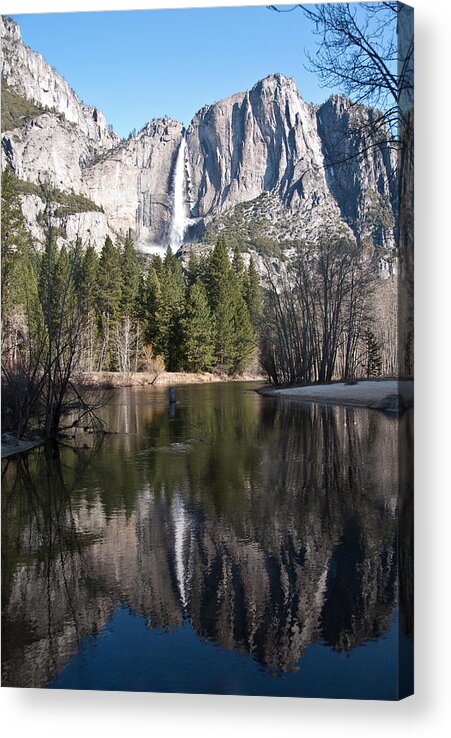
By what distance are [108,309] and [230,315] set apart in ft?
3.04

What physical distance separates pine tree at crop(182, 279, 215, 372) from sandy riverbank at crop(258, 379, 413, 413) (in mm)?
517

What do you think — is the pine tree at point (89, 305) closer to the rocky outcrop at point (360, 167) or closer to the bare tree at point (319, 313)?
the bare tree at point (319, 313)

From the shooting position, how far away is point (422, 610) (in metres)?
3.04

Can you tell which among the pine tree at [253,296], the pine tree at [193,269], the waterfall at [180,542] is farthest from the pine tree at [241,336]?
the waterfall at [180,542]

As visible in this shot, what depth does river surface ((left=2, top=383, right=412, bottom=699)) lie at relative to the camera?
9.25ft

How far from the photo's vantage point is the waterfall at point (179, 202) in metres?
4.33

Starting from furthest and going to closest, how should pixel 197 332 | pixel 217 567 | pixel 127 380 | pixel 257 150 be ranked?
pixel 127 380 < pixel 197 332 < pixel 257 150 < pixel 217 567

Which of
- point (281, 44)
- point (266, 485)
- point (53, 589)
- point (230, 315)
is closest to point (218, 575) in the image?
point (53, 589)

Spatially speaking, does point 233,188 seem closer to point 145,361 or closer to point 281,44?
point 281,44

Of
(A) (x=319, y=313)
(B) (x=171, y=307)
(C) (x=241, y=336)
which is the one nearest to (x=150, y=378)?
(B) (x=171, y=307)

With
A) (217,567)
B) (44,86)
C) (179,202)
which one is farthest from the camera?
(179,202)

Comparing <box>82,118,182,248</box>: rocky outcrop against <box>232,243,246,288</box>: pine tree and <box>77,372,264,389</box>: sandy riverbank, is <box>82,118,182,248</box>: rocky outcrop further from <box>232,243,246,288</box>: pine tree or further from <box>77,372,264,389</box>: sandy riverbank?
<box>77,372,264,389</box>: sandy riverbank

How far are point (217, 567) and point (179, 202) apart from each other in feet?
7.15

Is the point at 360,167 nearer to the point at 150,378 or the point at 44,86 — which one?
the point at 44,86
